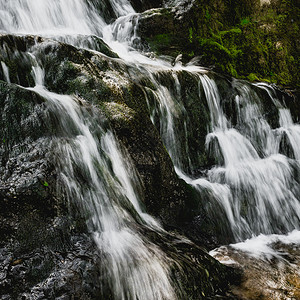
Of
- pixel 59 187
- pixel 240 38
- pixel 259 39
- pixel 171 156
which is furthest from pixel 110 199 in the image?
pixel 259 39

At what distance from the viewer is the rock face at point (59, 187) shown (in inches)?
102

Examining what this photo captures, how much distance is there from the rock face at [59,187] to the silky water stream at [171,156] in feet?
0.48

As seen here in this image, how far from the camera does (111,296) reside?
2.63 meters

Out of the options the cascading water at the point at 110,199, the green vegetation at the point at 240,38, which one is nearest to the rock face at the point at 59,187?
the cascading water at the point at 110,199

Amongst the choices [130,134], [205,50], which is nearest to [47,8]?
[205,50]

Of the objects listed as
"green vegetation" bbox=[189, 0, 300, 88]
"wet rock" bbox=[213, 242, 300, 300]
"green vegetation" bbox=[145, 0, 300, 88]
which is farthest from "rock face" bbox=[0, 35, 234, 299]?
"green vegetation" bbox=[189, 0, 300, 88]

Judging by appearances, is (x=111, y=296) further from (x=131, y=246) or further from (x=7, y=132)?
(x=7, y=132)

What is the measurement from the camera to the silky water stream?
3.13 m

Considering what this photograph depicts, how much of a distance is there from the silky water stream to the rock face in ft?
0.48

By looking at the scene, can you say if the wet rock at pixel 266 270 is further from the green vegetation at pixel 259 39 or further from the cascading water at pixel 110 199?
the green vegetation at pixel 259 39

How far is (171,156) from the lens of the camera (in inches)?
227

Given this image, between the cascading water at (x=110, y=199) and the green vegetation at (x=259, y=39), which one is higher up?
the green vegetation at (x=259, y=39)

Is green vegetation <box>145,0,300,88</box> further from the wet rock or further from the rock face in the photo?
the wet rock

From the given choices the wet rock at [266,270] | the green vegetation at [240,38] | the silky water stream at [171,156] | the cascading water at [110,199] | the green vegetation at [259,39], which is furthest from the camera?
the green vegetation at [259,39]
